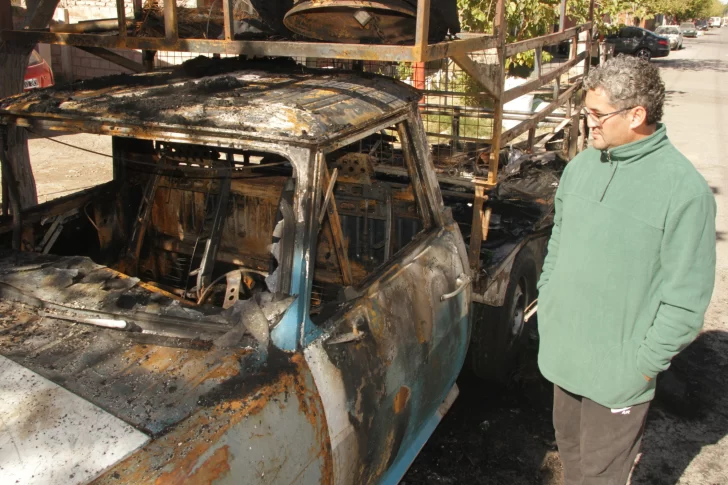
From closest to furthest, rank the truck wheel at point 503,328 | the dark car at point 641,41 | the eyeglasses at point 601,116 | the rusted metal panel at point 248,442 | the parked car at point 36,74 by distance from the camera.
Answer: the rusted metal panel at point 248,442
the eyeglasses at point 601,116
the truck wheel at point 503,328
the parked car at point 36,74
the dark car at point 641,41

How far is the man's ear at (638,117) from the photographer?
2.11 m

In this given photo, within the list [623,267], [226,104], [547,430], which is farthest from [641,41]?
[226,104]

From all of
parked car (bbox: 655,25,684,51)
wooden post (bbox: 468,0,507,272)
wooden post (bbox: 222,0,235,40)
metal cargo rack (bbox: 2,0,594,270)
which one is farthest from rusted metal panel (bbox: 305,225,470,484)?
parked car (bbox: 655,25,684,51)

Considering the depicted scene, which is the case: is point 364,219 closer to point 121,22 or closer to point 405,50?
point 405,50

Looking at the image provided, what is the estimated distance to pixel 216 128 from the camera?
7.17 feet

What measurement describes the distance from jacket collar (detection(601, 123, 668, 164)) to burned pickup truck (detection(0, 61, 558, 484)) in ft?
2.83

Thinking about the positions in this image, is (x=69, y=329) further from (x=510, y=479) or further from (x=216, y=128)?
(x=510, y=479)

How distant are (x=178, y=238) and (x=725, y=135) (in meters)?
11.6

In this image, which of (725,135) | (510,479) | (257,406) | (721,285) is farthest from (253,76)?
(725,135)

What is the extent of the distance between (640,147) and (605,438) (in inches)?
41.3

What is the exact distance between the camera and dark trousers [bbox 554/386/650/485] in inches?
90.3

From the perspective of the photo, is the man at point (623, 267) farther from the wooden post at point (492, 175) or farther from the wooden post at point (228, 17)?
the wooden post at point (228, 17)

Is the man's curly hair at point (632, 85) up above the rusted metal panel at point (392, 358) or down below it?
above

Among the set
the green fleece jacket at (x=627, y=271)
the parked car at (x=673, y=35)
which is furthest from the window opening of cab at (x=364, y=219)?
the parked car at (x=673, y=35)
